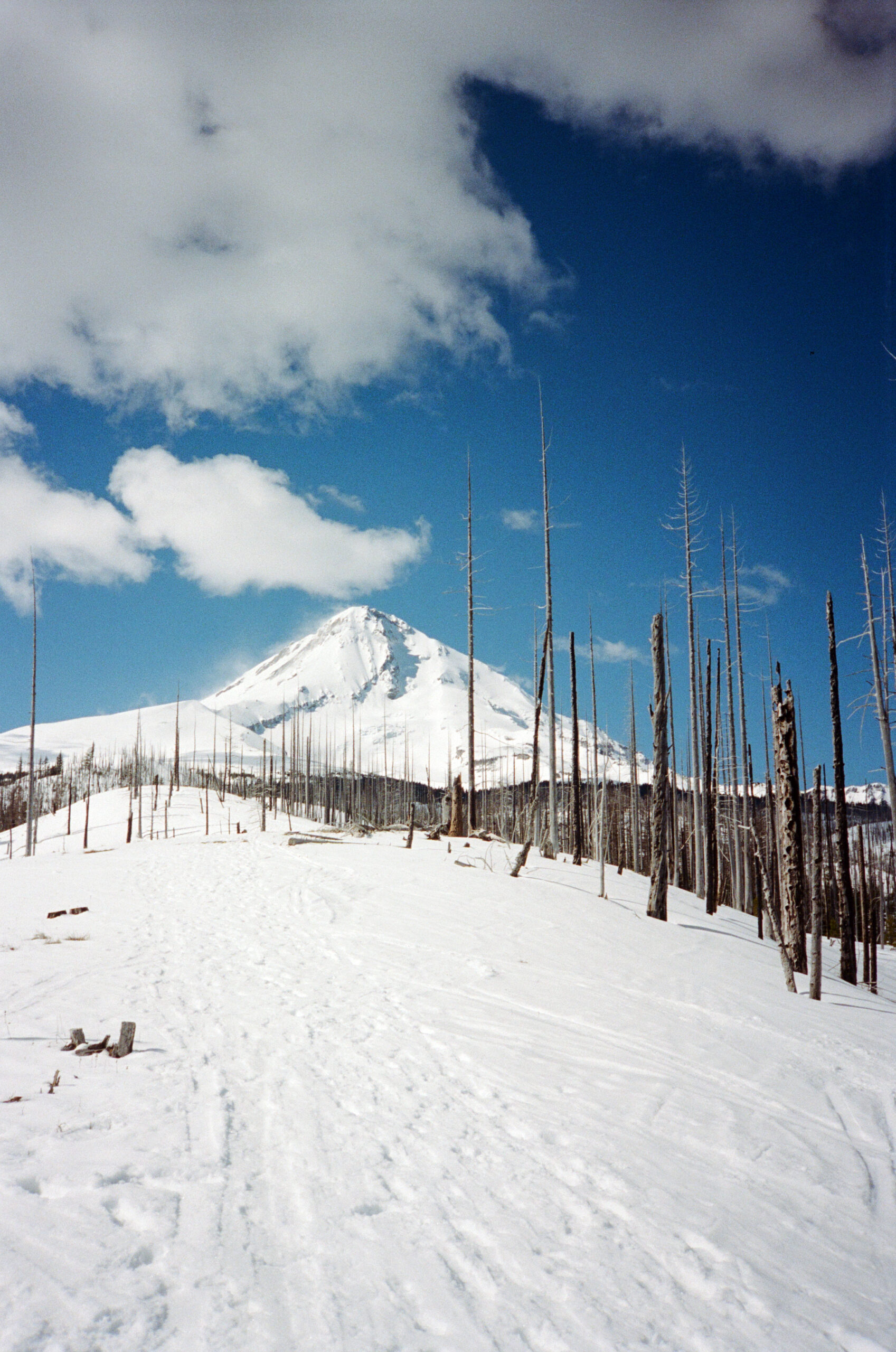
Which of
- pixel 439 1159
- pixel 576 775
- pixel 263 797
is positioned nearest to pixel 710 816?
pixel 576 775

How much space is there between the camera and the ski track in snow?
2633mm

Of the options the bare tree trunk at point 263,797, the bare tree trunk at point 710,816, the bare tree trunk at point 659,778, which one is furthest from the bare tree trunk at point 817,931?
the bare tree trunk at point 263,797

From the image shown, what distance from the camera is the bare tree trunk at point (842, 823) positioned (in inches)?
528

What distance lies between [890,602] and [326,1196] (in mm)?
18340

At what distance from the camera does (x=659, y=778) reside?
43.0ft

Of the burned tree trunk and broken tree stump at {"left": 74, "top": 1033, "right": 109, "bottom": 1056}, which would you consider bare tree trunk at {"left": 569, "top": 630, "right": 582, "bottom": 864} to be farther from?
broken tree stump at {"left": 74, "top": 1033, "right": 109, "bottom": 1056}

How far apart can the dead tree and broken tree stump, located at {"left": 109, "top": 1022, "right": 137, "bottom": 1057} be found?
8.91 m

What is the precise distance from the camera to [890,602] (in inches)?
643

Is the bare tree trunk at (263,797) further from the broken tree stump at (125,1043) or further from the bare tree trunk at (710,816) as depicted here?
the broken tree stump at (125,1043)

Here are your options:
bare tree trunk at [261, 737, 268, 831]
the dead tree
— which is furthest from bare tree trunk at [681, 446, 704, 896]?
bare tree trunk at [261, 737, 268, 831]

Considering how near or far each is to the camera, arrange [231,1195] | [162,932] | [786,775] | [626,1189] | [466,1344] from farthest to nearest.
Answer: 1. [162,932]
2. [786,775]
3. [626,1189]
4. [231,1195]
5. [466,1344]

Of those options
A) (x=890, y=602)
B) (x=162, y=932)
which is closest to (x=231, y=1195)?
(x=162, y=932)

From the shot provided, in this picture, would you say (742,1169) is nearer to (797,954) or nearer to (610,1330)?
(610,1330)

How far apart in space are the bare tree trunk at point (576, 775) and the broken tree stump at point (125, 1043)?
16.3 metres
